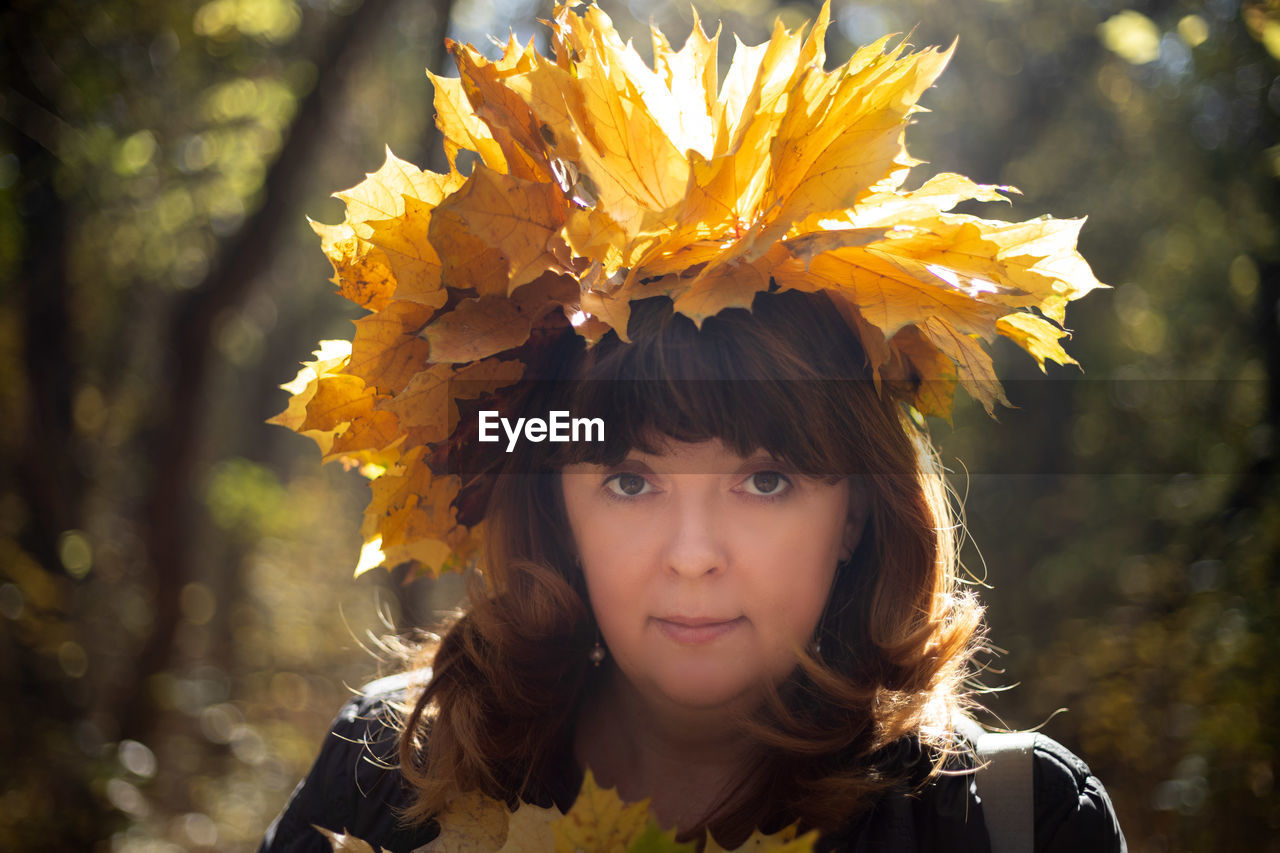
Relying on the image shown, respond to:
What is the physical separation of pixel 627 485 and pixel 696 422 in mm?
154

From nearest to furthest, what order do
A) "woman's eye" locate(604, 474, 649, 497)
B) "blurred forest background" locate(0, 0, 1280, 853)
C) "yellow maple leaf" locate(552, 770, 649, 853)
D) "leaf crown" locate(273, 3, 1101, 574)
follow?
"yellow maple leaf" locate(552, 770, 649, 853), "leaf crown" locate(273, 3, 1101, 574), "woman's eye" locate(604, 474, 649, 497), "blurred forest background" locate(0, 0, 1280, 853)

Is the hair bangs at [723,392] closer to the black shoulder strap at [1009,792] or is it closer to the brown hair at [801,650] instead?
the brown hair at [801,650]

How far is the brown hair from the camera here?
1.41 m

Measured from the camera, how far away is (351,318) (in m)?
2.93

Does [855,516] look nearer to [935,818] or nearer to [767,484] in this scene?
[767,484]

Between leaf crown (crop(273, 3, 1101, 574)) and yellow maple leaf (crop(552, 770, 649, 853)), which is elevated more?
leaf crown (crop(273, 3, 1101, 574))

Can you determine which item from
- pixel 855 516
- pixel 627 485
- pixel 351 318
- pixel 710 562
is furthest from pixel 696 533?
pixel 351 318

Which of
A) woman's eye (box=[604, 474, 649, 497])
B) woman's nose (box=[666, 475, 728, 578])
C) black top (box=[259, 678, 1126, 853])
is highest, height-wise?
woman's eye (box=[604, 474, 649, 497])

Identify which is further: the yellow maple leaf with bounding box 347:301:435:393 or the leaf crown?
the yellow maple leaf with bounding box 347:301:435:393

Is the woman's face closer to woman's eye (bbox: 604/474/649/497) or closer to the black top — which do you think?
woman's eye (bbox: 604/474/649/497)

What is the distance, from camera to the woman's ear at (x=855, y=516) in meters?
1.53

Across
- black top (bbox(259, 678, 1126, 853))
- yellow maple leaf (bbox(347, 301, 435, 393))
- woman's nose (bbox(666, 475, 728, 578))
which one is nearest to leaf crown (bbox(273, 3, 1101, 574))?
yellow maple leaf (bbox(347, 301, 435, 393))

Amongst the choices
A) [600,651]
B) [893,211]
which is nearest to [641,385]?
[893,211]

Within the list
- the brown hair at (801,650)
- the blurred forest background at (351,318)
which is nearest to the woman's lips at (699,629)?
the brown hair at (801,650)
